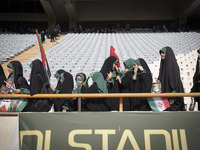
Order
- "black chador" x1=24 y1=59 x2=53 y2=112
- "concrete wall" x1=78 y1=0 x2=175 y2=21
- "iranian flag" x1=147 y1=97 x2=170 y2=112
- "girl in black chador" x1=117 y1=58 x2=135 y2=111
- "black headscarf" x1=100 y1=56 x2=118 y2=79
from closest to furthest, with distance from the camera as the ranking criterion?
"iranian flag" x1=147 y1=97 x2=170 y2=112, "black chador" x1=24 y1=59 x2=53 y2=112, "girl in black chador" x1=117 y1=58 x2=135 y2=111, "black headscarf" x1=100 y1=56 x2=118 y2=79, "concrete wall" x1=78 y1=0 x2=175 y2=21

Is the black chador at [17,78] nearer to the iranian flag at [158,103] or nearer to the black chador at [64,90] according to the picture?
the black chador at [64,90]

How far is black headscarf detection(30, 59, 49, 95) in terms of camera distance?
9.21 feet

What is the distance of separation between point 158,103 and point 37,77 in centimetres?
167

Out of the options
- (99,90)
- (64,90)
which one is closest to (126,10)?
(64,90)

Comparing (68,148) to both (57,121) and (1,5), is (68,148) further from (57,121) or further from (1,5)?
(1,5)

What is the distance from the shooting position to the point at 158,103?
8.81 ft

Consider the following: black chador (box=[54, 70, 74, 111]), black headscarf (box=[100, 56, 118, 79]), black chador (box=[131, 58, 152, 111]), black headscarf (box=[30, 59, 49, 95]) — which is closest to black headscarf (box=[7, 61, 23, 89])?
black headscarf (box=[30, 59, 49, 95])

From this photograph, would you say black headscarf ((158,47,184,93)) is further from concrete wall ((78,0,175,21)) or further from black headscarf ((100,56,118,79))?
concrete wall ((78,0,175,21))

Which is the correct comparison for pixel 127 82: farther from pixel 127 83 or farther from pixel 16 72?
pixel 16 72

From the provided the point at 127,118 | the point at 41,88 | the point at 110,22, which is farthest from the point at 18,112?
the point at 110,22

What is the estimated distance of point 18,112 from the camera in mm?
2627

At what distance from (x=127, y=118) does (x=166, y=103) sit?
571mm

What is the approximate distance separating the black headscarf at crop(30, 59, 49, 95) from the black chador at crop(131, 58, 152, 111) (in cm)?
128

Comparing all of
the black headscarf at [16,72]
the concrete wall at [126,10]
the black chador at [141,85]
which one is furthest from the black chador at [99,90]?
the concrete wall at [126,10]
